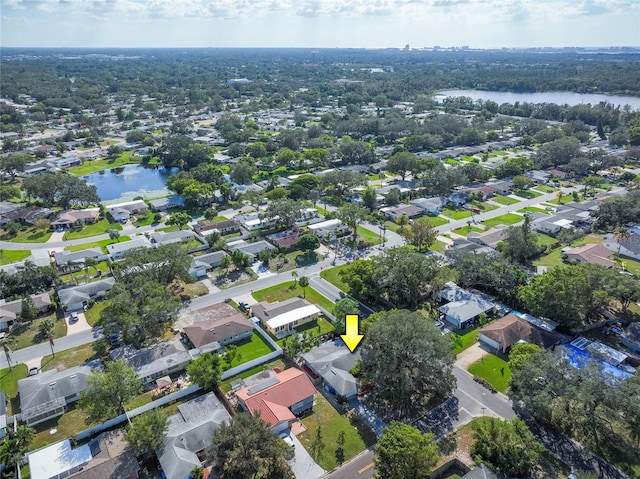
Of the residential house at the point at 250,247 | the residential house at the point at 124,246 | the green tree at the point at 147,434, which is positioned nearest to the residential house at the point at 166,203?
the residential house at the point at 124,246

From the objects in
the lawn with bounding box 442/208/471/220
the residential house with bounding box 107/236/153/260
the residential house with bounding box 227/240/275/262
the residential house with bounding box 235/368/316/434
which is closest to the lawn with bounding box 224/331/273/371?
the residential house with bounding box 235/368/316/434

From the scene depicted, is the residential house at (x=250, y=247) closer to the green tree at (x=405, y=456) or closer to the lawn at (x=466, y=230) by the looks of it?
the lawn at (x=466, y=230)

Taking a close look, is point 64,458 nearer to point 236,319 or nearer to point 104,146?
point 236,319

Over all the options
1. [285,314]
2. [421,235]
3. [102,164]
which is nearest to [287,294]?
[285,314]

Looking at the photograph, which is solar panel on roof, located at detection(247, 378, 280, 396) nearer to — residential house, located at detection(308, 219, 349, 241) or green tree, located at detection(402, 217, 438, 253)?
green tree, located at detection(402, 217, 438, 253)

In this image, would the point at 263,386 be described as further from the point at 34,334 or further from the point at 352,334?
the point at 34,334

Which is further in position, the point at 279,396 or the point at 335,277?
the point at 335,277

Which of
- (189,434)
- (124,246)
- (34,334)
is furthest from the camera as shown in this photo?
(124,246)
